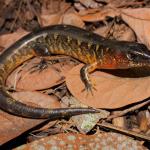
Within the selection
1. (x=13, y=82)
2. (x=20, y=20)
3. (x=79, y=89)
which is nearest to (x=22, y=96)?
(x=13, y=82)

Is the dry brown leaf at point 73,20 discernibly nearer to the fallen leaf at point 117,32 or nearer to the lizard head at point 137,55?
the fallen leaf at point 117,32

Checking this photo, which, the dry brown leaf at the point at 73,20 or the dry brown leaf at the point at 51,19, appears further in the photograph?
the dry brown leaf at the point at 51,19

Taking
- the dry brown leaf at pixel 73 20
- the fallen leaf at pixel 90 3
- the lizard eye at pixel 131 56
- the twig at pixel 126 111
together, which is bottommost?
the twig at pixel 126 111

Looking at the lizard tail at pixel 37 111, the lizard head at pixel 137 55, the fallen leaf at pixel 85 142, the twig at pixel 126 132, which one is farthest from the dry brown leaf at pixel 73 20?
the fallen leaf at pixel 85 142

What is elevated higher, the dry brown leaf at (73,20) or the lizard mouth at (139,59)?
the dry brown leaf at (73,20)

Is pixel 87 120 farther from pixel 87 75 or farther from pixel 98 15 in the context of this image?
pixel 98 15

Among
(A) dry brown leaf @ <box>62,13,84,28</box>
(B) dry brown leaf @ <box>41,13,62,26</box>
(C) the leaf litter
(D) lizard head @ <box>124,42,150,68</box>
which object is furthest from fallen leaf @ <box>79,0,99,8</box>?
(D) lizard head @ <box>124,42,150,68</box>
